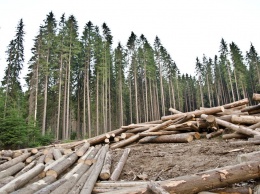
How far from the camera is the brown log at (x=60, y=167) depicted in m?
5.04

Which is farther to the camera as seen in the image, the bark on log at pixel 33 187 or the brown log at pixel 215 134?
the brown log at pixel 215 134

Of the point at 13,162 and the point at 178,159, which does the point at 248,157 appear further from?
the point at 13,162

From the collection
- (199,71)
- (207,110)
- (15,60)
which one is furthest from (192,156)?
(199,71)

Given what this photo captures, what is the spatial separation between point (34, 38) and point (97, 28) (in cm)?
1047

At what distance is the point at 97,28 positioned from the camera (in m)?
33.6

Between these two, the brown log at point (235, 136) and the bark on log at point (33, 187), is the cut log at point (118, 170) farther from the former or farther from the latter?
the brown log at point (235, 136)

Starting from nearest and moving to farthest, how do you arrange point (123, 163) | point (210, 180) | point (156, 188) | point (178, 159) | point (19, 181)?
1. point (156, 188)
2. point (210, 180)
3. point (19, 181)
4. point (178, 159)
5. point (123, 163)

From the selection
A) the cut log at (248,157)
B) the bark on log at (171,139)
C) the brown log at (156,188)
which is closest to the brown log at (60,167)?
the brown log at (156,188)

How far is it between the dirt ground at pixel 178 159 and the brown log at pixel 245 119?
1069 mm

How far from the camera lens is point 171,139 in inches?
318

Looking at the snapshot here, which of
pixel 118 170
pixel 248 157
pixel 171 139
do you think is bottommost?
pixel 118 170

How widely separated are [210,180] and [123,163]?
3.36 meters

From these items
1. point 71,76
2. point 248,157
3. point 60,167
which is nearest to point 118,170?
point 60,167

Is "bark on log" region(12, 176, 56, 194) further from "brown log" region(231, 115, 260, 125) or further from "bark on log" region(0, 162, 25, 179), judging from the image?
"brown log" region(231, 115, 260, 125)
